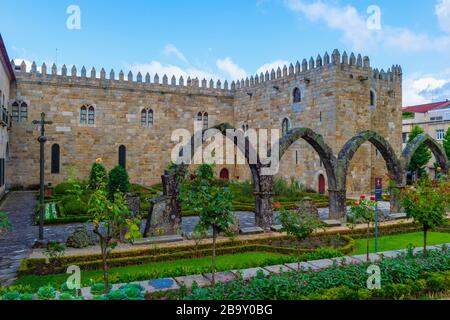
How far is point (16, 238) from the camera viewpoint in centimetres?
1182

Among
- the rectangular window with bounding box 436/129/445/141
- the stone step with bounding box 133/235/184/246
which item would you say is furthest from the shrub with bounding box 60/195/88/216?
Result: the rectangular window with bounding box 436/129/445/141

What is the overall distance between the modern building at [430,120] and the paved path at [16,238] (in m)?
36.9

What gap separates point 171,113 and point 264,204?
57.3 ft

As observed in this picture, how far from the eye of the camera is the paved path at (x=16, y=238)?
8602 mm

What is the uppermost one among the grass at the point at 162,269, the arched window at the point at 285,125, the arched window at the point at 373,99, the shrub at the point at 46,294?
the arched window at the point at 373,99

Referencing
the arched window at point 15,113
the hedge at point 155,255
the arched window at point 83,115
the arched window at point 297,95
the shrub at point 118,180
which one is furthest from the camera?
the arched window at point 83,115

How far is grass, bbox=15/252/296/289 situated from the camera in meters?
7.15

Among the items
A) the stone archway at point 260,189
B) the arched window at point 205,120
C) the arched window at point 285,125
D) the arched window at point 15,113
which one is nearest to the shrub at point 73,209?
the stone archway at point 260,189

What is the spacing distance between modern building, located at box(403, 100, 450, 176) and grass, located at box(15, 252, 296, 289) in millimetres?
35374

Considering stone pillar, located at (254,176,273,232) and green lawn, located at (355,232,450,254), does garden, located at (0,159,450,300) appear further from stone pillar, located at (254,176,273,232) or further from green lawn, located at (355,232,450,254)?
stone pillar, located at (254,176,273,232)

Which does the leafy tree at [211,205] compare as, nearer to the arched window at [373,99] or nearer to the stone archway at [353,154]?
the stone archway at [353,154]

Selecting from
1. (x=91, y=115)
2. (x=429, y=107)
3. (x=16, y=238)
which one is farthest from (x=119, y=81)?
(x=429, y=107)
